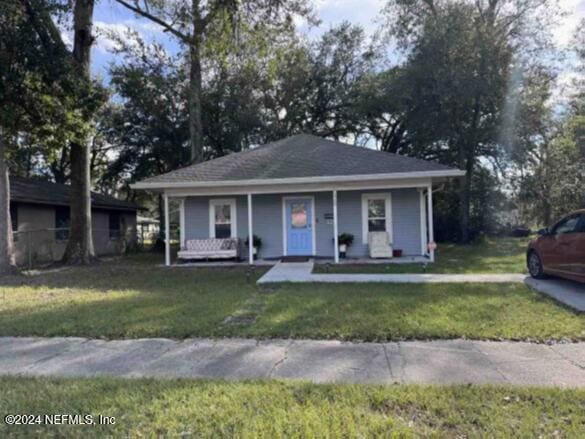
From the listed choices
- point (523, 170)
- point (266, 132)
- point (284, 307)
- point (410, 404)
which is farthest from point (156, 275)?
point (523, 170)

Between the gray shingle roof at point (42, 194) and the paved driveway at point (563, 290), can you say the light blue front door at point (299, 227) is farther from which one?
the gray shingle roof at point (42, 194)

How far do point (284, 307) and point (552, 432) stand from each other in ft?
14.1

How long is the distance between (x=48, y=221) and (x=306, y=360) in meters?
16.2

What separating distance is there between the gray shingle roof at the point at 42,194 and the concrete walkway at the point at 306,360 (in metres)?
12.3

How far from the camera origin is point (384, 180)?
12.0 meters

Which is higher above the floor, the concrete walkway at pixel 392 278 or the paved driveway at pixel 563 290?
the concrete walkway at pixel 392 278

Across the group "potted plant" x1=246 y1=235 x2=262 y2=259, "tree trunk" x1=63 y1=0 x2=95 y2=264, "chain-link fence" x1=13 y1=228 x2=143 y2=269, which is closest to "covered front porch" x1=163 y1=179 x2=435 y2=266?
"potted plant" x1=246 y1=235 x2=262 y2=259

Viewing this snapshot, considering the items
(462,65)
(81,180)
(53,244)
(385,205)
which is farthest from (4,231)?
(462,65)

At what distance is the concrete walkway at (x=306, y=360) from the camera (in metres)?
3.86

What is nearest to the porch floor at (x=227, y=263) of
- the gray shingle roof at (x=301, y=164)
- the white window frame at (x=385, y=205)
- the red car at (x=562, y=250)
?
the gray shingle roof at (x=301, y=164)

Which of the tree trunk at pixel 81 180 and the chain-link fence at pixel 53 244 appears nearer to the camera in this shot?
the tree trunk at pixel 81 180

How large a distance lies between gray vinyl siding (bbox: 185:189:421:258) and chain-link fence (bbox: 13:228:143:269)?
18.7 feet

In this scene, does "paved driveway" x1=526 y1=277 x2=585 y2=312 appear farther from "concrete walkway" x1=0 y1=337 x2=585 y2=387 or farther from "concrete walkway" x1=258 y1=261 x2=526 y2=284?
"concrete walkway" x1=0 y1=337 x2=585 y2=387

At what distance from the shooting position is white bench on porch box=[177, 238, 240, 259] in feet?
43.0
